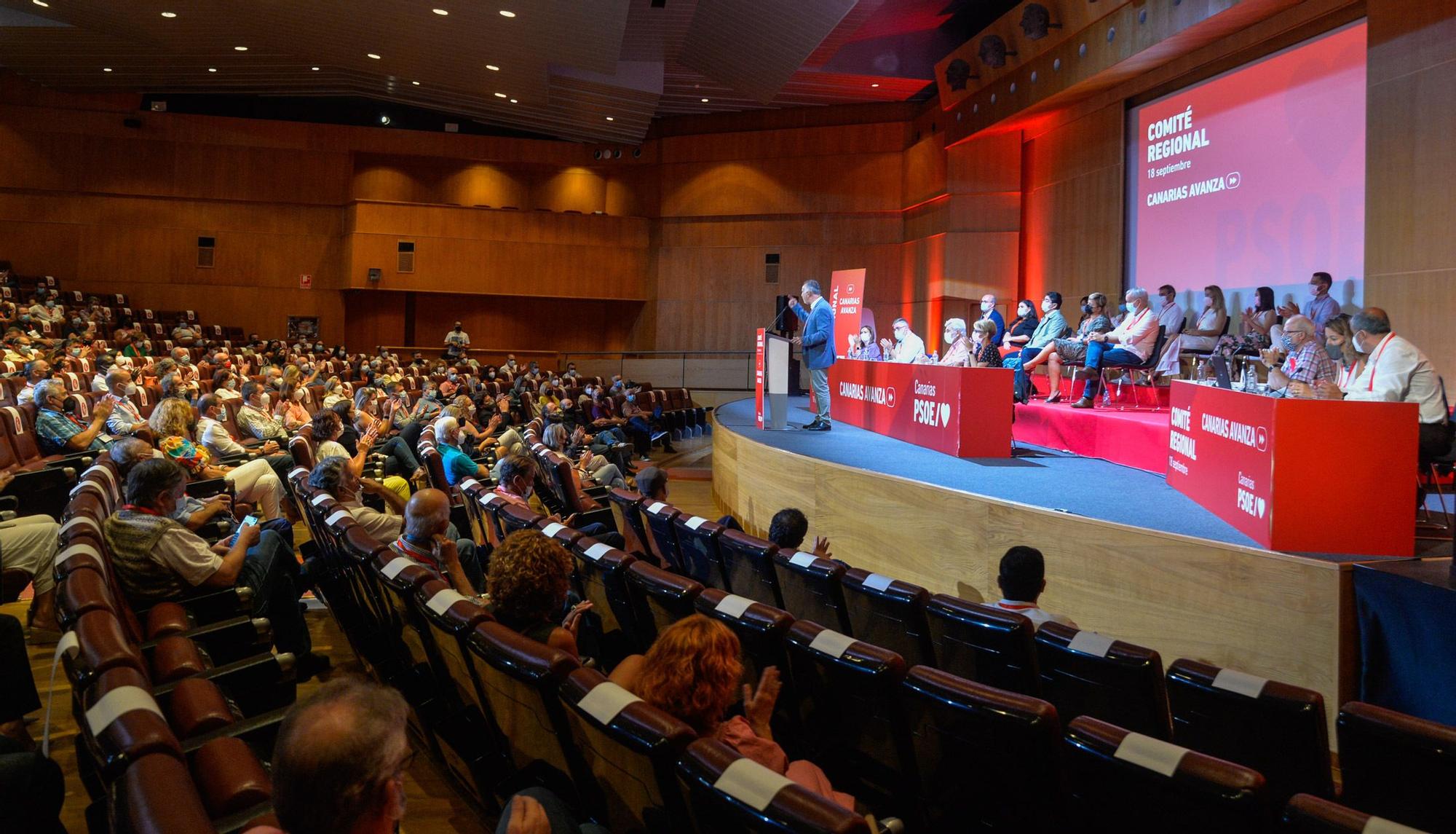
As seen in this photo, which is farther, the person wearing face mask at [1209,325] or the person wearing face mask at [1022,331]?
the person wearing face mask at [1022,331]

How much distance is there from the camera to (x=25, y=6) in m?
12.6

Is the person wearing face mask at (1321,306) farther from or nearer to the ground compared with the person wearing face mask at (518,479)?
farther from the ground

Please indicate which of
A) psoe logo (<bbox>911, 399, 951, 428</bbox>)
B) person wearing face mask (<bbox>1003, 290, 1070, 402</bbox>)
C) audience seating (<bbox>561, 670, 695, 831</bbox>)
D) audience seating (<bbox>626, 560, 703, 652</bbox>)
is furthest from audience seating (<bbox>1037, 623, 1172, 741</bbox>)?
person wearing face mask (<bbox>1003, 290, 1070, 402</bbox>)

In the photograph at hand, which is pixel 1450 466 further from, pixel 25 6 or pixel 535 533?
pixel 25 6

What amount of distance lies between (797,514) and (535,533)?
1530 mm

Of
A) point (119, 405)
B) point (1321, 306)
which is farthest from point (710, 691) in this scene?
point (1321, 306)

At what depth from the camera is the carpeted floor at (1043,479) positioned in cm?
407

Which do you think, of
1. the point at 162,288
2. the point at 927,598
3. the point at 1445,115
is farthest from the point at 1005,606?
the point at 162,288

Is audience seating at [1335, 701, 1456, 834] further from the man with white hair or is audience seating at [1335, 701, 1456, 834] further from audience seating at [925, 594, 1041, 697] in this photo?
the man with white hair

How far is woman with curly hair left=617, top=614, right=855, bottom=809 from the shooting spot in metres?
1.72

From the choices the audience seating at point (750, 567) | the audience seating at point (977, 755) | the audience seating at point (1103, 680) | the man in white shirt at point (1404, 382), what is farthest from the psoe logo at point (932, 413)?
the audience seating at point (977, 755)

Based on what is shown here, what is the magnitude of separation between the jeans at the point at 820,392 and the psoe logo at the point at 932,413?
115cm

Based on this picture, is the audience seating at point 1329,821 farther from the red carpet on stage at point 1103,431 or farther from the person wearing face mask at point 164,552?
the red carpet on stage at point 1103,431

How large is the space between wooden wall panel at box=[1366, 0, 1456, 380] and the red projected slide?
38cm
